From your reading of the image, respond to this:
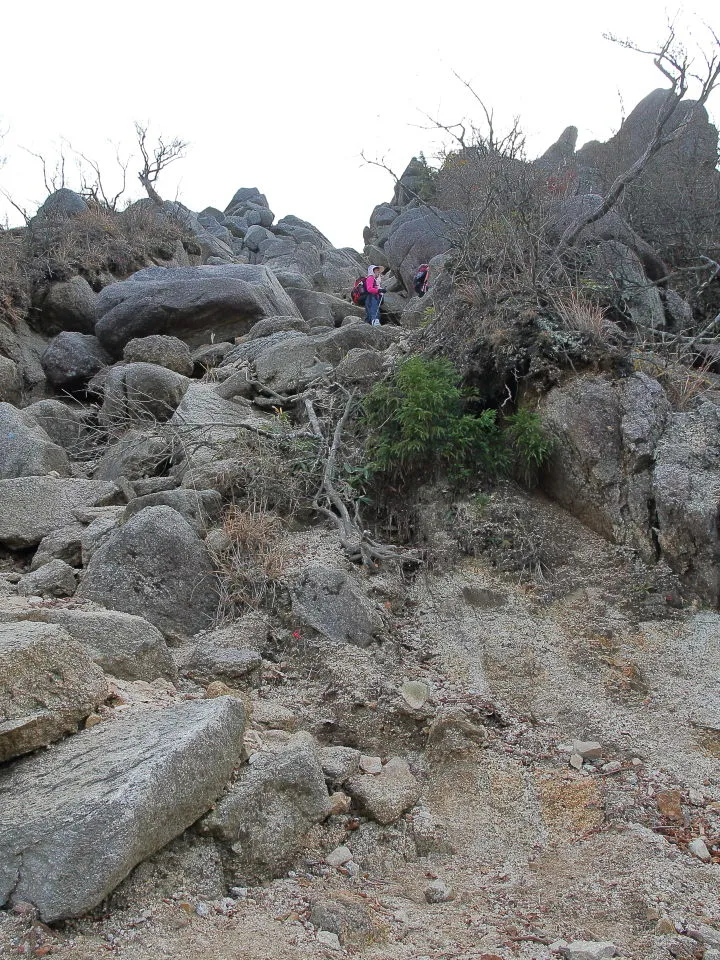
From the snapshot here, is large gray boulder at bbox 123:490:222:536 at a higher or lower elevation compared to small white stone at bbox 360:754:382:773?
higher

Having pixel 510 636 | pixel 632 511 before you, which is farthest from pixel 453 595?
pixel 632 511

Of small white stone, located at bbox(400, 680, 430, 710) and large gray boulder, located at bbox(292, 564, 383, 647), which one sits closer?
small white stone, located at bbox(400, 680, 430, 710)

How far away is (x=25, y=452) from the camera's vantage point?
22.6ft

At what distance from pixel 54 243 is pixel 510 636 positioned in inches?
460

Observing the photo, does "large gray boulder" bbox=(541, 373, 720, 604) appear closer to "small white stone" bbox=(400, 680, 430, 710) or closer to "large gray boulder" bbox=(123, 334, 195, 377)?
"small white stone" bbox=(400, 680, 430, 710)

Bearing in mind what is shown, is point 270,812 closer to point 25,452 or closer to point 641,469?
point 641,469

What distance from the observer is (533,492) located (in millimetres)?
5738

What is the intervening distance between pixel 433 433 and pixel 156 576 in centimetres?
221

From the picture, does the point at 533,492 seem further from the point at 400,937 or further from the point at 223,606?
the point at 400,937

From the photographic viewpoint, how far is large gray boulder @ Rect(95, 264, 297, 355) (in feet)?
34.6

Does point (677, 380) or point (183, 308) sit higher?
point (183, 308)

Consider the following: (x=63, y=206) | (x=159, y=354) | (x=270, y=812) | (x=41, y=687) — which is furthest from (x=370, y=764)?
(x=63, y=206)

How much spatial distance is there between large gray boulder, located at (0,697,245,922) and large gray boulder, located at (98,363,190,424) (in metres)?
5.13

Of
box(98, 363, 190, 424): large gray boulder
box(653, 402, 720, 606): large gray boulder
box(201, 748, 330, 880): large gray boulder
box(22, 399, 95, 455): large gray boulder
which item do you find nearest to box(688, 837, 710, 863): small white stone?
box(201, 748, 330, 880): large gray boulder
